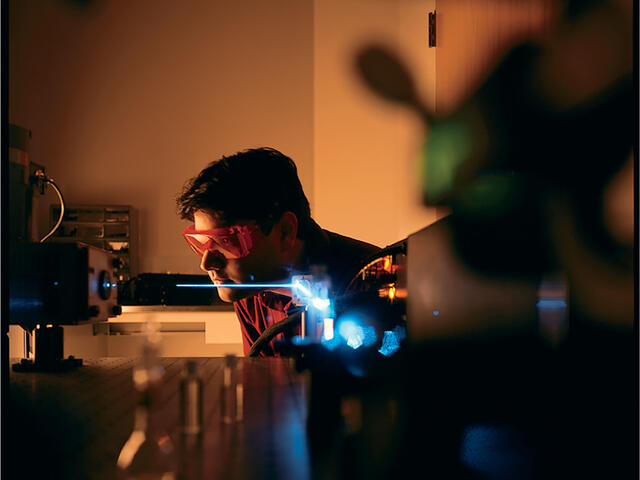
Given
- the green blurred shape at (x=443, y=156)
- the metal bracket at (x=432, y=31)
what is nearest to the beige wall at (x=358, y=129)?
the green blurred shape at (x=443, y=156)

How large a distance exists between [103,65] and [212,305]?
1853mm

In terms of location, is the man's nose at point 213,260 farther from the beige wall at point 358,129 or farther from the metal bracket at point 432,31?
the metal bracket at point 432,31

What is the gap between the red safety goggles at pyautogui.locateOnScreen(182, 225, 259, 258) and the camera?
1839 mm

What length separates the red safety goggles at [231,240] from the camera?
1839 mm

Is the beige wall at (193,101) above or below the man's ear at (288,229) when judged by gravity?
above

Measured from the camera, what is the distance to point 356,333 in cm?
70

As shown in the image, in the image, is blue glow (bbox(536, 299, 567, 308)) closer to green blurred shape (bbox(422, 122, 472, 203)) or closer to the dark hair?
green blurred shape (bbox(422, 122, 472, 203))

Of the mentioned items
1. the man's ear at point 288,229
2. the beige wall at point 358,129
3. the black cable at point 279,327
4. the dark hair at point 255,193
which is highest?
the beige wall at point 358,129

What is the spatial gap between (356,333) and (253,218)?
121cm

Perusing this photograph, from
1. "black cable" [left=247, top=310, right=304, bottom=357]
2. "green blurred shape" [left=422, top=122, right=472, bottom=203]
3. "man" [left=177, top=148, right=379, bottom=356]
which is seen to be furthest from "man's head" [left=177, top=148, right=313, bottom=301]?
"black cable" [left=247, top=310, right=304, bottom=357]

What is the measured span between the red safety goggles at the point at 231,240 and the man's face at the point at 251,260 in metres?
0.02

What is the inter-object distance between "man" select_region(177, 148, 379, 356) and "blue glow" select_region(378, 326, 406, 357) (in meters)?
0.99

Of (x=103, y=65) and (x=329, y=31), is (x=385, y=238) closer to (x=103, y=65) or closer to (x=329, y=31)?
(x=329, y=31)

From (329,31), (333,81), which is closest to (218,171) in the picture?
(333,81)
